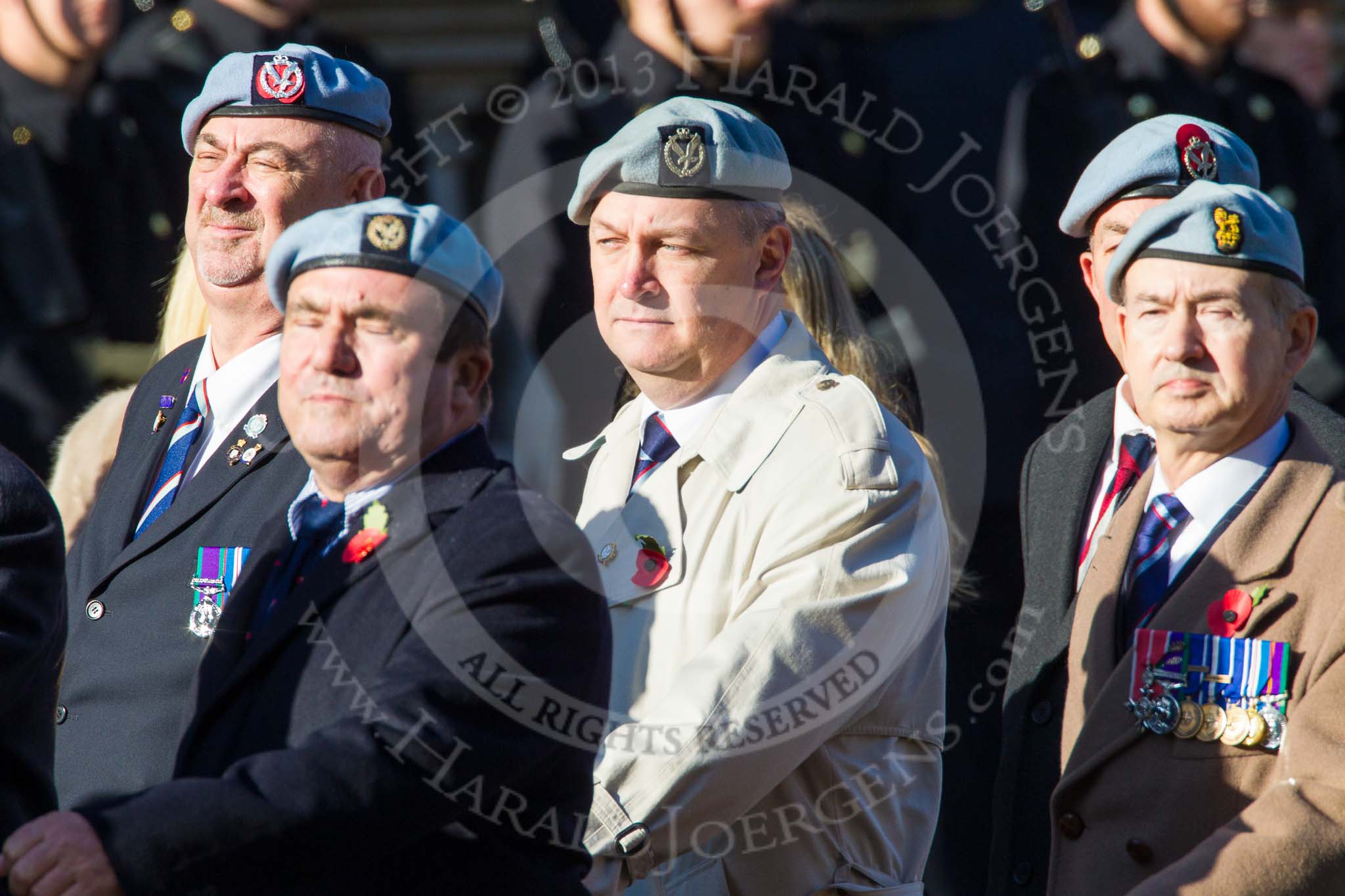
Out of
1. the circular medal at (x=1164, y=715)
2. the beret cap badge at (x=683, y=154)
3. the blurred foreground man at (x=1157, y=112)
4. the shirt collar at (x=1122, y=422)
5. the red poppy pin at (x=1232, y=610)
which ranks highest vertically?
the blurred foreground man at (x=1157, y=112)

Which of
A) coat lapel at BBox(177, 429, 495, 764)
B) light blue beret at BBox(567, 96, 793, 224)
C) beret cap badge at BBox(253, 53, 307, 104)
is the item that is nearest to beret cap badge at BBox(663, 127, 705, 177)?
light blue beret at BBox(567, 96, 793, 224)

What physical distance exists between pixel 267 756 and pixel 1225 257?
1.74m

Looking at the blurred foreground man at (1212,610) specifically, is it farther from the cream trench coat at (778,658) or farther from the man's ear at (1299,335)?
the cream trench coat at (778,658)

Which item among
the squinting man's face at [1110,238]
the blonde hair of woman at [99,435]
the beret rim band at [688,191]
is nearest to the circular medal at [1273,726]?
the squinting man's face at [1110,238]

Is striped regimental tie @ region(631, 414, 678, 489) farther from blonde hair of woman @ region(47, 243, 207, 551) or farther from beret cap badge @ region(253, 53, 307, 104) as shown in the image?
blonde hair of woman @ region(47, 243, 207, 551)

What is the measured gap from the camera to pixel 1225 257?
2.85 m

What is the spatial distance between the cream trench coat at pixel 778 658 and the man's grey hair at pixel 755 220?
25cm

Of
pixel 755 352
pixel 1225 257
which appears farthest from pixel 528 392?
pixel 1225 257

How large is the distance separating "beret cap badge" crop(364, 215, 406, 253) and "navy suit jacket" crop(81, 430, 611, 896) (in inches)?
11.1

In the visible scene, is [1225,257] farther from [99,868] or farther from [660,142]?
[99,868]

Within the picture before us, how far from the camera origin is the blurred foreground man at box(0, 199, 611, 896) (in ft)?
6.71

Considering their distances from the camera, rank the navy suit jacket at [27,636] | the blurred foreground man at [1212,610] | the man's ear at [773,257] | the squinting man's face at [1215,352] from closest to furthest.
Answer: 1. the navy suit jacket at [27,636]
2. the blurred foreground man at [1212,610]
3. the squinting man's face at [1215,352]
4. the man's ear at [773,257]

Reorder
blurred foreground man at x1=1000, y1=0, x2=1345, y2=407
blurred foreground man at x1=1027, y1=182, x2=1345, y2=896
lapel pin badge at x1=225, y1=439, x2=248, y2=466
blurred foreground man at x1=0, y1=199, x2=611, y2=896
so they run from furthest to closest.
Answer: blurred foreground man at x1=1000, y1=0, x2=1345, y2=407, lapel pin badge at x1=225, y1=439, x2=248, y2=466, blurred foreground man at x1=1027, y1=182, x2=1345, y2=896, blurred foreground man at x1=0, y1=199, x2=611, y2=896

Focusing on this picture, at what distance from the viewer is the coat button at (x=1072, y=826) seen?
9.44 ft
